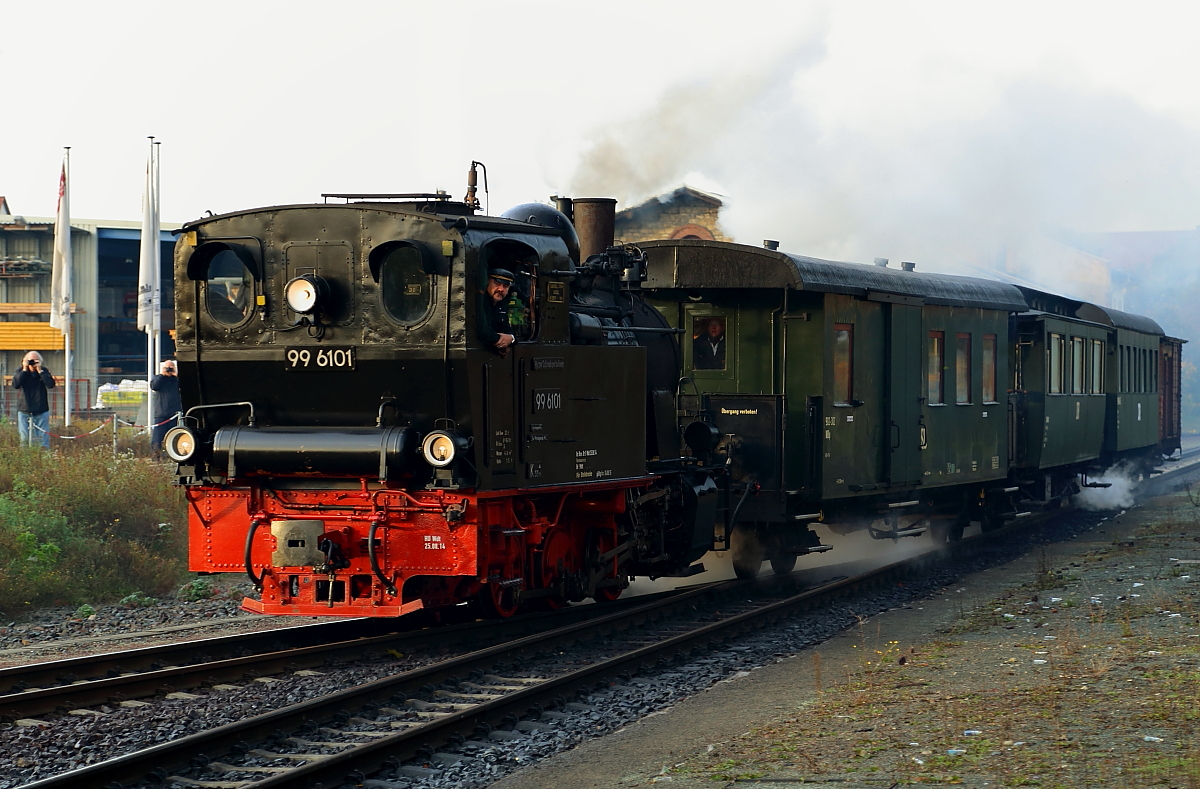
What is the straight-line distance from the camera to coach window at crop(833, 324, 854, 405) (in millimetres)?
12586

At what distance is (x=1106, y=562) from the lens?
14602 mm

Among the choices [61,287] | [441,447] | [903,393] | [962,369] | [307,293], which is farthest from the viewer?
[61,287]

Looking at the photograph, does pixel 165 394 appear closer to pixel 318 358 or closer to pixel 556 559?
pixel 556 559

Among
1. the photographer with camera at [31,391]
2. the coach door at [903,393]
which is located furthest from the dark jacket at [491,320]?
the photographer with camera at [31,391]

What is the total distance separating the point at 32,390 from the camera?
1702 cm

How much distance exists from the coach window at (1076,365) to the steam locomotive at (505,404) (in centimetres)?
704

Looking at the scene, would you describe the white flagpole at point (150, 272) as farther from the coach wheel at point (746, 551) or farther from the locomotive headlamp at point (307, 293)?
the locomotive headlamp at point (307, 293)

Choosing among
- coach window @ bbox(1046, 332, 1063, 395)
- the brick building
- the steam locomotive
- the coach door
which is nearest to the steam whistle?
the steam locomotive

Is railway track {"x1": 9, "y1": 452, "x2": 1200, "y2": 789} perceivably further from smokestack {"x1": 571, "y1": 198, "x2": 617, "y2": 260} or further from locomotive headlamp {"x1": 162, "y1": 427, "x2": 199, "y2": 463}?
smokestack {"x1": 571, "y1": 198, "x2": 617, "y2": 260}

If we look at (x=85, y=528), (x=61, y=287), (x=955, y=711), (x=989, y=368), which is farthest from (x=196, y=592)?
(x=61, y=287)

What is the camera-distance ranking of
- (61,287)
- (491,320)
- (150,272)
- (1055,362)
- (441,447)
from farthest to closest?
(61,287), (150,272), (1055,362), (491,320), (441,447)

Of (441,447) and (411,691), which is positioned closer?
(411,691)

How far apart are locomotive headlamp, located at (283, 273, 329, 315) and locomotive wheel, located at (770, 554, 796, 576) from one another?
616 centimetres

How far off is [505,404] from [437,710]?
2.15 meters
